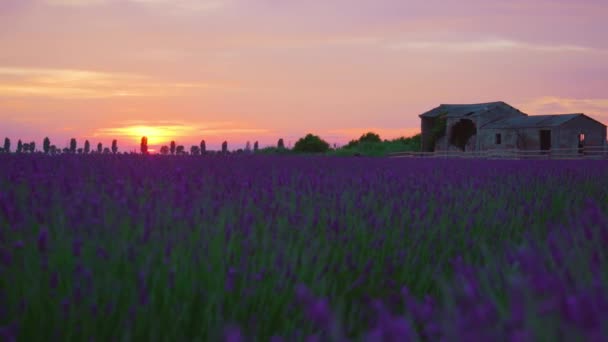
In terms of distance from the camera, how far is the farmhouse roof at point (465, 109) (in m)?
37.8

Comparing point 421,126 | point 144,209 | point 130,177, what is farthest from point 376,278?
point 421,126

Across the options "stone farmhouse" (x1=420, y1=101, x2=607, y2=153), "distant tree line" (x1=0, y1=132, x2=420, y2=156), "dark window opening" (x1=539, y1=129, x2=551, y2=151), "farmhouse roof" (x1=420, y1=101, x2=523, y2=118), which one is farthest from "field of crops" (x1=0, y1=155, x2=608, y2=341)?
"farmhouse roof" (x1=420, y1=101, x2=523, y2=118)

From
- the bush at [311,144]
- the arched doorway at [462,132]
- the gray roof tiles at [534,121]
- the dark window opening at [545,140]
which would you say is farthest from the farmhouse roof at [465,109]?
the bush at [311,144]

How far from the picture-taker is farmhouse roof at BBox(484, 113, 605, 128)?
34.6 meters

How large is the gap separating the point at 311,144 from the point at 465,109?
10.5 m

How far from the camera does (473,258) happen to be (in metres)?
4.70

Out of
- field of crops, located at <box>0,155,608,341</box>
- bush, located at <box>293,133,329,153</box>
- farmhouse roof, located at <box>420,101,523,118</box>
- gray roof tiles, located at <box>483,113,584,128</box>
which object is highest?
farmhouse roof, located at <box>420,101,523,118</box>

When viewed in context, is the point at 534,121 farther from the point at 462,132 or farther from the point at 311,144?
the point at 311,144

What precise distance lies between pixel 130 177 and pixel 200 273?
2848 millimetres

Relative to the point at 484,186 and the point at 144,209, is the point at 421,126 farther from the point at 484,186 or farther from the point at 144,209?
→ the point at 144,209

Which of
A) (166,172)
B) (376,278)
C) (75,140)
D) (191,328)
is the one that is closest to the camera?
(191,328)

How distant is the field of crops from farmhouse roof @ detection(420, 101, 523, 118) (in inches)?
1347

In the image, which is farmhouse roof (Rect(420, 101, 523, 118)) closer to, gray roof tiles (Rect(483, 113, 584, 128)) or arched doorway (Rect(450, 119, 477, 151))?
arched doorway (Rect(450, 119, 477, 151))

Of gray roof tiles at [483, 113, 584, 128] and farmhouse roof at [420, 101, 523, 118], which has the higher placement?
farmhouse roof at [420, 101, 523, 118]
